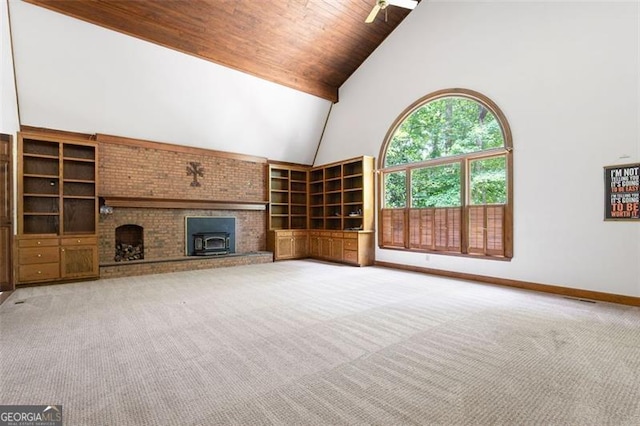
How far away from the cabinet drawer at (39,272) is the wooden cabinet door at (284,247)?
4708mm

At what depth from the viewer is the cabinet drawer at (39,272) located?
539 cm

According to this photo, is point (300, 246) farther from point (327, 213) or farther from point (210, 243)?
point (210, 243)

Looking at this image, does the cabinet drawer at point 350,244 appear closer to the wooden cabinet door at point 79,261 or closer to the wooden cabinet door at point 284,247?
the wooden cabinet door at point 284,247

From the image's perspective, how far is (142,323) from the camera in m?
3.45

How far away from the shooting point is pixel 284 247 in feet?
28.6

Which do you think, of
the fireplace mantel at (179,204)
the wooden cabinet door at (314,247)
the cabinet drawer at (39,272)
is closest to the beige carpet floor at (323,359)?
the cabinet drawer at (39,272)

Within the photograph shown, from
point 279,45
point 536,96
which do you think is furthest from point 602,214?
point 279,45

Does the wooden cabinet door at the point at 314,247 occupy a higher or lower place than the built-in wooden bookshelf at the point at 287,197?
lower

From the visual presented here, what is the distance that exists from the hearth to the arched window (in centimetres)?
406

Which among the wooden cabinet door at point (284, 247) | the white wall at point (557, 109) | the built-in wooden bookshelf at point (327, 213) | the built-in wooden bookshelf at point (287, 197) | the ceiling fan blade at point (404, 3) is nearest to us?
the white wall at point (557, 109)

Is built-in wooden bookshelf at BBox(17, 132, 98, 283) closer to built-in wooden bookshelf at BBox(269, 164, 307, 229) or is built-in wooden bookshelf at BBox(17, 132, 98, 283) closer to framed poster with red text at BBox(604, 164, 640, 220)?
built-in wooden bookshelf at BBox(269, 164, 307, 229)

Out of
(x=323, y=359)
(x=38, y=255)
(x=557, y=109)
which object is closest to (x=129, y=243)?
(x=38, y=255)

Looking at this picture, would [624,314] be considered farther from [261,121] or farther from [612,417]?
[261,121]

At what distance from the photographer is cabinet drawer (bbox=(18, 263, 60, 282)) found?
17.7 ft
